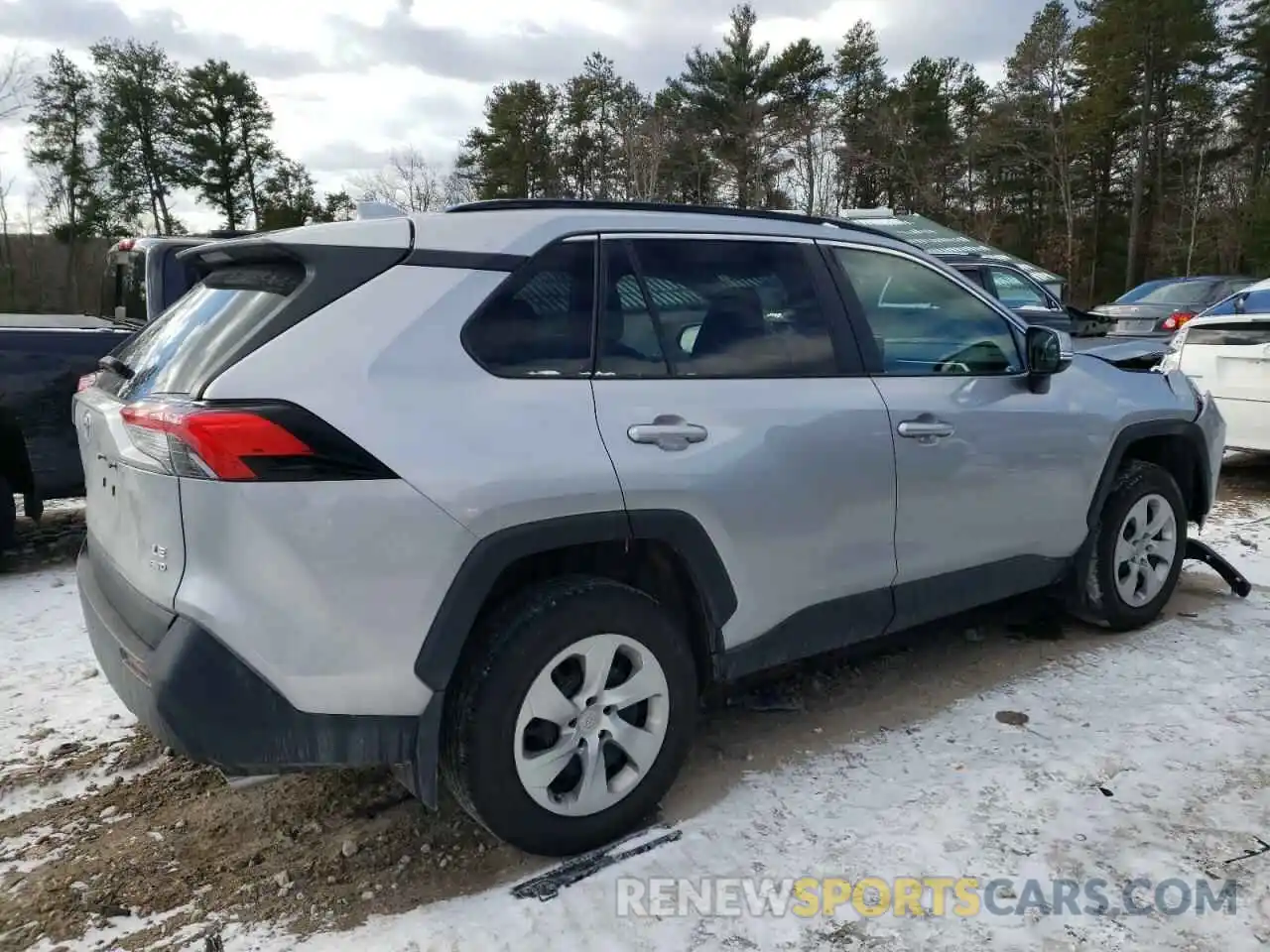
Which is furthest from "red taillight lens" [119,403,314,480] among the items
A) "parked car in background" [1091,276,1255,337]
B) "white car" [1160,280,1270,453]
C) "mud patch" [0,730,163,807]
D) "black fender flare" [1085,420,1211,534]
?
"parked car in background" [1091,276,1255,337]

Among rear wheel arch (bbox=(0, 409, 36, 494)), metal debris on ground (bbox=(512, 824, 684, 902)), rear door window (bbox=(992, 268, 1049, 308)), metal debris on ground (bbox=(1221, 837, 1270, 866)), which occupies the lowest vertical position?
metal debris on ground (bbox=(512, 824, 684, 902))

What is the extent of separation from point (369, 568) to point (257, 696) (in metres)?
0.39

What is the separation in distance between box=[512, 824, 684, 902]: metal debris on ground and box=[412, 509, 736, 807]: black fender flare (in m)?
0.36

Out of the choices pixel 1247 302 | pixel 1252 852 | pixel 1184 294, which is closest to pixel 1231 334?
pixel 1247 302

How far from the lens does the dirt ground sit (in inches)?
94.3

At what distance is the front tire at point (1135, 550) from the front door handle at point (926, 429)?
48.7 inches

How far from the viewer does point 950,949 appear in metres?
2.21

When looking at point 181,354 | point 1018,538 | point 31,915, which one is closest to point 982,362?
point 1018,538

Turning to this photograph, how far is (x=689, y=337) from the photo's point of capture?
2.73m

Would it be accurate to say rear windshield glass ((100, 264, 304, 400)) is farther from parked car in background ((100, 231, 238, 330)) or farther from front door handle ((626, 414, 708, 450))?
parked car in background ((100, 231, 238, 330))

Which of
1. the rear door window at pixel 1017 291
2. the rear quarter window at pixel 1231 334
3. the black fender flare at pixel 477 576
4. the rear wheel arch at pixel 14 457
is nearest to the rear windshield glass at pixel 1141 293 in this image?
→ the rear door window at pixel 1017 291

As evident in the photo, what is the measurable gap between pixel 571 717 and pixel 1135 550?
302 centimetres

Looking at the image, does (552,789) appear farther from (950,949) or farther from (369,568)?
(950,949)

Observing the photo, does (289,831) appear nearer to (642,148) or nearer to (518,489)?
(518,489)
